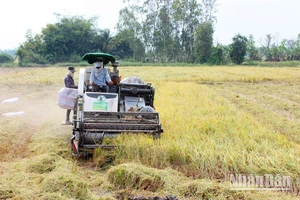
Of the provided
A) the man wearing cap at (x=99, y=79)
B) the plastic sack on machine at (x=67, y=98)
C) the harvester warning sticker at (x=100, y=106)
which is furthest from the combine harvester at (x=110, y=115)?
the plastic sack on machine at (x=67, y=98)

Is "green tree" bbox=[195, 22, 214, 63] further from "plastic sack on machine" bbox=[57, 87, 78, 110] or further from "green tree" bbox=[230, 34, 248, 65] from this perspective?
"plastic sack on machine" bbox=[57, 87, 78, 110]

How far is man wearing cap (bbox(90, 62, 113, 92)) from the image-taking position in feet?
22.6

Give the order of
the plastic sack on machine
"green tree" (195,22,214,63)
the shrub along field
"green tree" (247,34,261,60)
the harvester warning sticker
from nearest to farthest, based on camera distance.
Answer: the shrub along field → the harvester warning sticker → the plastic sack on machine → "green tree" (195,22,214,63) → "green tree" (247,34,261,60)

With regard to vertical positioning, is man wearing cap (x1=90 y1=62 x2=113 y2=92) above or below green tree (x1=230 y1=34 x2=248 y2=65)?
below

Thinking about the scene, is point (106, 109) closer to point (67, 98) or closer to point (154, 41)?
point (67, 98)

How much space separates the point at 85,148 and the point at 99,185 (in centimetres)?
116

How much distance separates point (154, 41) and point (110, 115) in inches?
1661

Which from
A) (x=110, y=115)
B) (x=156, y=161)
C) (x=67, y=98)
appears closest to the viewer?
(x=156, y=161)

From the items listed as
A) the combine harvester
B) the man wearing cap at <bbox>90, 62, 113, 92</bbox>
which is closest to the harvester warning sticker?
the combine harvester

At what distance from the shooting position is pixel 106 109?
638 centimetres

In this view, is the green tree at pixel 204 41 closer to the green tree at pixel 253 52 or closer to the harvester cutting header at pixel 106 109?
the green tree at pixel 253 52

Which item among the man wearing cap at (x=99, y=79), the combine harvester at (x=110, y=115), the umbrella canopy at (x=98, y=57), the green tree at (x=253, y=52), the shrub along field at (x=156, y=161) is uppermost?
the green tree at (x=253, y=52)

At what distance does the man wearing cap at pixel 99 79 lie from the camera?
6875 mm

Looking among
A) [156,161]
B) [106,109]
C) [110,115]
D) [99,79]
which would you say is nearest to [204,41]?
[99,79]
